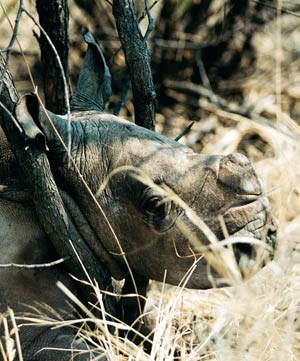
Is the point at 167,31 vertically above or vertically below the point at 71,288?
above

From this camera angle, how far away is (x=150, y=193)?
11.9ft

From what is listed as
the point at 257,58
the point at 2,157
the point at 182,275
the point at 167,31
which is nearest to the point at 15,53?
the point at 167,31

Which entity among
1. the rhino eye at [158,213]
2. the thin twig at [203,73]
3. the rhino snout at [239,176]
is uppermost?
the thin twig at [203,73]

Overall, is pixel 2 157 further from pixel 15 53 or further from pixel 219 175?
pixel 15 53

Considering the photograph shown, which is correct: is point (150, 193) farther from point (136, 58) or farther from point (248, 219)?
point (136, 58)

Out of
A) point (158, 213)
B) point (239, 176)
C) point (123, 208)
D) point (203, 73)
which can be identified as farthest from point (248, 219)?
point (203, 73)

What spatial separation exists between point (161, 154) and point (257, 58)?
11.6 feet

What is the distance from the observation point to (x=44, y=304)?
12.1ft

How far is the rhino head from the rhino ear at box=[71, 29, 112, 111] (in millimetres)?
309

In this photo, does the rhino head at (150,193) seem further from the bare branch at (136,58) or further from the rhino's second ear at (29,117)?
the bare branch at (136,58)

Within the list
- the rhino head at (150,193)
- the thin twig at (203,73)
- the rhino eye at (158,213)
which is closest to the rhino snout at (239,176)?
the rhino head at (150,193)

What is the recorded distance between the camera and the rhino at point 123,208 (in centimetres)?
355

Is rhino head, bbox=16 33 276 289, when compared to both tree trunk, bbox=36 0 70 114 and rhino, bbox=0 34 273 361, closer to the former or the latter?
rhino, bbox=0 34 273 361

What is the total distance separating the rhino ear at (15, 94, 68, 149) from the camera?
11.4ft
